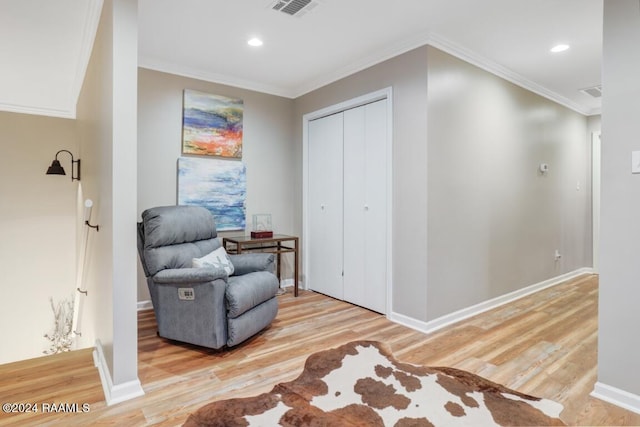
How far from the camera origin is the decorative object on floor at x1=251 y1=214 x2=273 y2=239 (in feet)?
13.0

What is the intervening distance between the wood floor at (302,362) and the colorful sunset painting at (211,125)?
180 centimetres

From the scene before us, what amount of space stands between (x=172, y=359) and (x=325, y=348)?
1094 mm

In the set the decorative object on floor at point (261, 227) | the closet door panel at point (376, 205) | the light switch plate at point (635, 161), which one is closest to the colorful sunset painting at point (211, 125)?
the decorative object on floor at point (261, 227)

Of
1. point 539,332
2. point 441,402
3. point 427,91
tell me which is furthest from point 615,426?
point 427,91

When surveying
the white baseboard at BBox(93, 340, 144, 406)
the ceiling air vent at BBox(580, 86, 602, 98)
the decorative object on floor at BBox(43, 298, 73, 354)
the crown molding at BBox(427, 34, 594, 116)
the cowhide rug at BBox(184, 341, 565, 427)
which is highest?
the ceiling air vent at BBox(580, 86, 602, 98)

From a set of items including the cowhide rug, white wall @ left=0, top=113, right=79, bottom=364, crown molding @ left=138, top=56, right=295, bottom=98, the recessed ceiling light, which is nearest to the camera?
the cowhide rug

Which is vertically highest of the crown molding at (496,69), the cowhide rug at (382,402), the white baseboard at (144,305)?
the crown molding at (496,69)

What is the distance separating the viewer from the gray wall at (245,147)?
353 cm

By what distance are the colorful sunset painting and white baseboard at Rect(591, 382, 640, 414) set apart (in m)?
3.67

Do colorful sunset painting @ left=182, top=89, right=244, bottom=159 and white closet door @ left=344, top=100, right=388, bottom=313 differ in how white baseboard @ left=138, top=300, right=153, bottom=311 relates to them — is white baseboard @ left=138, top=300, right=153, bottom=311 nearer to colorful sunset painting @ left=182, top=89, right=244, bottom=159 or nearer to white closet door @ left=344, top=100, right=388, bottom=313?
colorful sunset painting @ left=182, top=89, right=244, bottom=159

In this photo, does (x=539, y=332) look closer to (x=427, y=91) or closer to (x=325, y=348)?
(x=325, y=348)

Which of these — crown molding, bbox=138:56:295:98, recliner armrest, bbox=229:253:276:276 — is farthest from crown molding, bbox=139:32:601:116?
recliner armrest, bbox=229:253:276:276

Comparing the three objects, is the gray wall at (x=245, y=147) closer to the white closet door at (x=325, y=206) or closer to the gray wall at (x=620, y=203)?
the white closet door at (x=325, y=206)

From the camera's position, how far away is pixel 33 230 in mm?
4293
